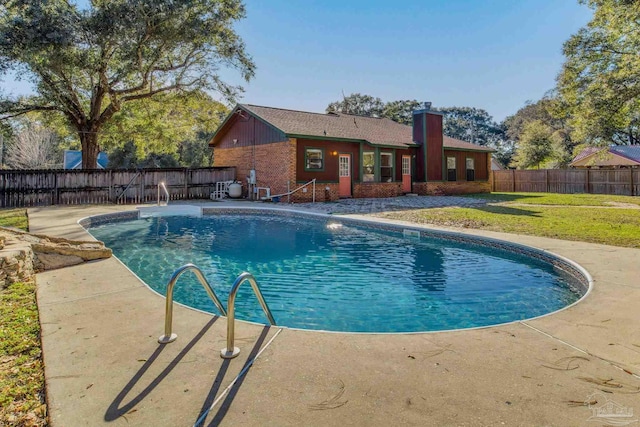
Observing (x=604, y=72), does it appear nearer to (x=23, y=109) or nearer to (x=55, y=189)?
(x=55, y=189)

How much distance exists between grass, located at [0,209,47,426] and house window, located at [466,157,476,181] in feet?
76.3

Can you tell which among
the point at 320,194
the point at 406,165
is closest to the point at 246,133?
the point at 320,194

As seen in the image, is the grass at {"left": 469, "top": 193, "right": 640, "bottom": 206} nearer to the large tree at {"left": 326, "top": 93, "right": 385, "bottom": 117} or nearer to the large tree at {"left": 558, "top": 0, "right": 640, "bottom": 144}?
the large tree at {"left": 558, "top": 0, "right": 640, "bottom": 144}

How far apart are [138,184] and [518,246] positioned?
15.4 meters

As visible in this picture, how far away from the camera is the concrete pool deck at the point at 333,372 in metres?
1.96

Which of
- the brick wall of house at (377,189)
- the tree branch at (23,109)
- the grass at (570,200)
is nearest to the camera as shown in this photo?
the grass at (570,200)

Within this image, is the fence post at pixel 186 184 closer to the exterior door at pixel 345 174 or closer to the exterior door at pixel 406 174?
the exterior door at pixel 345 174

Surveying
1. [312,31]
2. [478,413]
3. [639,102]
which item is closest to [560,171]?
[639,102]

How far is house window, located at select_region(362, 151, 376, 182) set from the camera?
18.5 meters

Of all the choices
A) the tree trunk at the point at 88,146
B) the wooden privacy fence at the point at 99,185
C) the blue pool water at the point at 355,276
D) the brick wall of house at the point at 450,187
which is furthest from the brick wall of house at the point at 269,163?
the brick wall of house at the point at 450,187

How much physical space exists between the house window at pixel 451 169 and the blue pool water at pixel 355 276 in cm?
1429

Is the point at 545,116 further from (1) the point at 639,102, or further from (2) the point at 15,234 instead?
(2) the point at 15,234

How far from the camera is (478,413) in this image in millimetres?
1953

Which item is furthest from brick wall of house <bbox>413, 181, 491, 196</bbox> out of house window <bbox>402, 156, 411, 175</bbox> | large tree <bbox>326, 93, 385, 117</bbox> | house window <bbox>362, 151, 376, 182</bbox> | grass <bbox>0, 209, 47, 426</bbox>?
large tree <bbox>326, 93, 385, 117</bbox>
